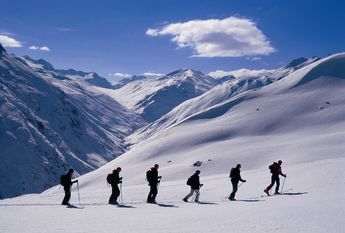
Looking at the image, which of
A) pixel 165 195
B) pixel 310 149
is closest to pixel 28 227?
pixel 165 195

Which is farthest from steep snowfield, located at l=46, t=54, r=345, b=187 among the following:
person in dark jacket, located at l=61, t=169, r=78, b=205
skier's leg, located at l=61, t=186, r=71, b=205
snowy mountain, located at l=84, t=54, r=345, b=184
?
skier's leg, located at l=61, t=186, r=71, b=205

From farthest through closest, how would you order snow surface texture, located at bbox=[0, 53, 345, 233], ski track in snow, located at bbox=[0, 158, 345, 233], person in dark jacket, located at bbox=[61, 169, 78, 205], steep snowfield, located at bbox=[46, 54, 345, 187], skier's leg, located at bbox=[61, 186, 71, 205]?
steep snowfield, located at bbox=[46, 54, 345, 187] < person in dark jacket, located at bbox=[61, 169, 78, 205] < skier's leg, located at bbox=[61, 186, 71, 205] < snow surface texture, located at bbox=[0, 53, 345, 233] < ski track in snow, located at bbox=[0, 158, 345, 233]

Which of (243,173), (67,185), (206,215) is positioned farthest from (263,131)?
(206,215)

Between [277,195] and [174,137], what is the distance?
94879 millimetres

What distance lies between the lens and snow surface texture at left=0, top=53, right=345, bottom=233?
58.2 feet

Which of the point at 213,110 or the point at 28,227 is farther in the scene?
the point at 213,110

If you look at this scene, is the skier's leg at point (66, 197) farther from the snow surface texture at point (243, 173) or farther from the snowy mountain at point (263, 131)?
the snowy mountain at point (263, 131)

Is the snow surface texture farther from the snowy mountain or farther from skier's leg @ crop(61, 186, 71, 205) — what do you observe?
skier's leg @ crop(61, 186, 71, 205)

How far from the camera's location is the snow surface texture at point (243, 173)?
17.7 metres

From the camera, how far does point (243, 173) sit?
41812mm

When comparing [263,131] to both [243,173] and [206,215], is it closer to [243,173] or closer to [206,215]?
[243,173]

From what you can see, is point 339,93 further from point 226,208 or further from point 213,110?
point 226,208

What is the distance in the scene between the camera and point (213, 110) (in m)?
150

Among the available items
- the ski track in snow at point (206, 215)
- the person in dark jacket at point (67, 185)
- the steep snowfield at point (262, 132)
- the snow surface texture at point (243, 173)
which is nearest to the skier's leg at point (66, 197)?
the person in dark jacket at point (67, 185)
